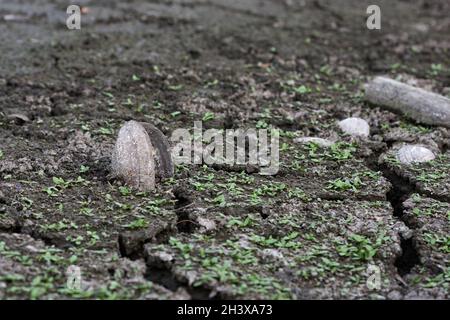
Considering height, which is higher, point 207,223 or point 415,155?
point 415,155

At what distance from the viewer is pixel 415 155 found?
3.81 m

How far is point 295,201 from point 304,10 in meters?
3.34

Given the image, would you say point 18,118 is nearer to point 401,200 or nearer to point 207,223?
point 207,223

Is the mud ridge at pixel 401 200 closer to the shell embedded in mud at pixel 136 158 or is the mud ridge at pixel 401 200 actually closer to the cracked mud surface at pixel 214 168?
the cracked mud surface at pixel 214 168

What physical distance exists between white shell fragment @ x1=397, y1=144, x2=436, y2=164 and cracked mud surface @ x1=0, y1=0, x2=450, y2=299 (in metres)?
0.05

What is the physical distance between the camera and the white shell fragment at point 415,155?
3.80 metres

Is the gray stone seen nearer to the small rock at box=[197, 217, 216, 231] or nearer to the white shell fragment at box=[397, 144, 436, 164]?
the white shell fragment at box=[397, 144, 436, 164]

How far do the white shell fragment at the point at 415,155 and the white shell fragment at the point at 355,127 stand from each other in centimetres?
32

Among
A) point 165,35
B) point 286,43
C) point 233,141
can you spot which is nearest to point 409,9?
point 286,43

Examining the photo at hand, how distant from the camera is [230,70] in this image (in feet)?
16.3

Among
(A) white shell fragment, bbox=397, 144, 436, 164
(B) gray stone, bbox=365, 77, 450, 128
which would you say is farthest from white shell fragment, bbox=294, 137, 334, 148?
(B) gray stone, bbox=365, 77, 450, 128

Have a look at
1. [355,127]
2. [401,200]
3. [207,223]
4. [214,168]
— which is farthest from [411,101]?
[207,223]

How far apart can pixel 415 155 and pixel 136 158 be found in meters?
1.40

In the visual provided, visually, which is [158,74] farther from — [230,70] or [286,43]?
[286,43]
